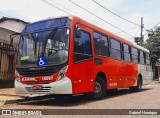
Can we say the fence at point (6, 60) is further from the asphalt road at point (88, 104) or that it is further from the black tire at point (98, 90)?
the black tire at point (98, 90)

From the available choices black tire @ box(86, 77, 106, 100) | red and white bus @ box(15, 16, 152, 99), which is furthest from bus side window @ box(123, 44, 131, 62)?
black tire @ box(86, 77, 106, 100)

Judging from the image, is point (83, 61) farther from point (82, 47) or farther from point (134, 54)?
point (134, 54)

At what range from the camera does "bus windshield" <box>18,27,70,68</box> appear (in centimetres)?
1002

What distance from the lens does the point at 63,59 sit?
9914 millimetres

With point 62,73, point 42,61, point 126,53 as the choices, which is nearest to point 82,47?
point 62,73

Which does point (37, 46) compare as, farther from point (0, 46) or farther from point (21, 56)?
point (0, 46)

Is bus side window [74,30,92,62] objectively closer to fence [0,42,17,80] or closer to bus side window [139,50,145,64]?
fence [0,42,17,80]

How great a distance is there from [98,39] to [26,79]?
12.3 feet

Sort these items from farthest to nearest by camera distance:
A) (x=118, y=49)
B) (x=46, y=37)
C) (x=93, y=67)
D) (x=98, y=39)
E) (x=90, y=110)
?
(x=118, y=49)
(x=98, y=39)
(x=93, y=67)
(x=46, y=37)
(x=90, y=110)

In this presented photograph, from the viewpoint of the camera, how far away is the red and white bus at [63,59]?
9.90 meters

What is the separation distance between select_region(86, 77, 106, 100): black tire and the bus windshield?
8.55 feet

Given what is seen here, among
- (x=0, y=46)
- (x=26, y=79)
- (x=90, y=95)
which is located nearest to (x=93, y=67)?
(x=90, y=95)

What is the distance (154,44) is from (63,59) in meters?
35.9

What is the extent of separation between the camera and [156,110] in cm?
905
